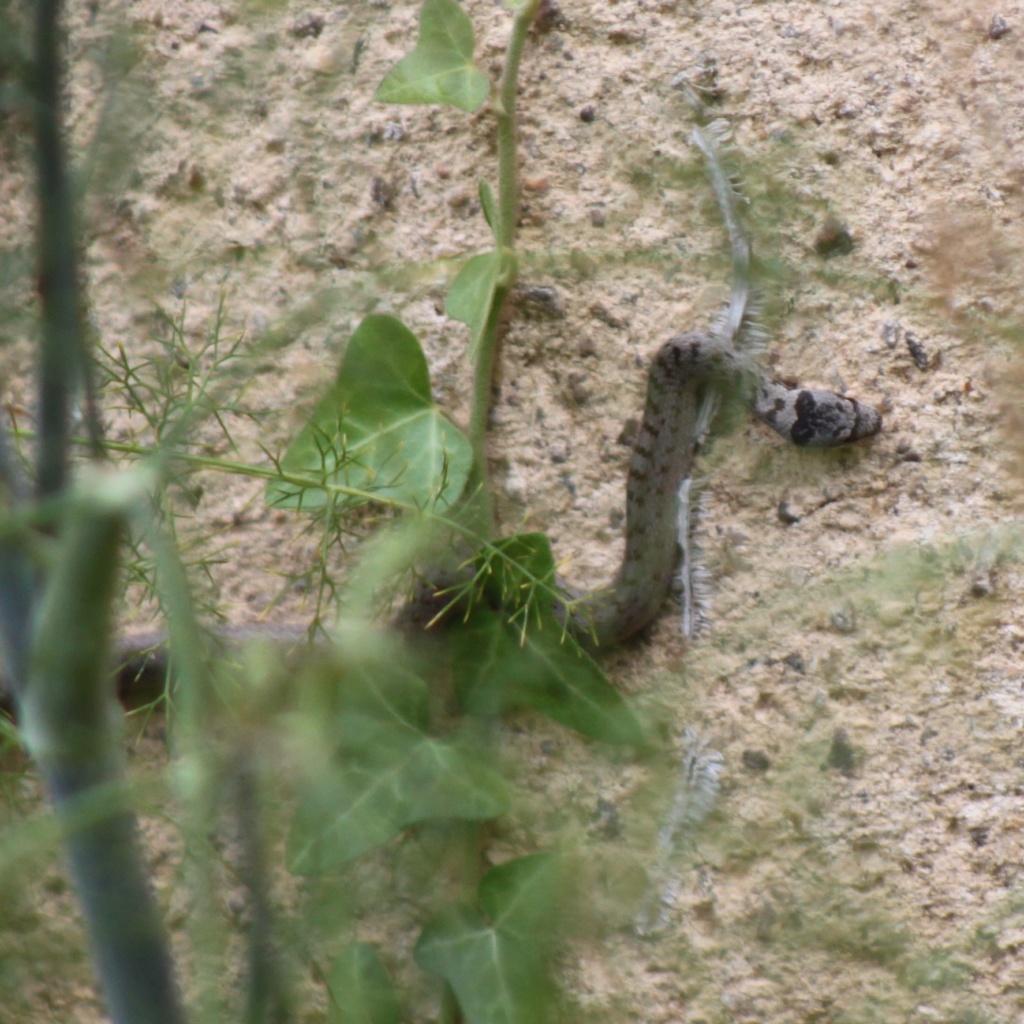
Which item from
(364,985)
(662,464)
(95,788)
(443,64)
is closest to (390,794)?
(364,985)

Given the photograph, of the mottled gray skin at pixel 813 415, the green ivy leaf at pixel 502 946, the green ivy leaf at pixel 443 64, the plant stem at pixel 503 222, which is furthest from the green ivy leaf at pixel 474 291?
the green ivy leaf at pixel 502 946

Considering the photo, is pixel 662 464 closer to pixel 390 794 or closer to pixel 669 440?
pixel 669 440

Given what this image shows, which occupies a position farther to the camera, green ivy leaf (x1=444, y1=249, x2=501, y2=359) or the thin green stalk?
green ivy leaf (x1=444, y1=249, x2=501, y2=359)

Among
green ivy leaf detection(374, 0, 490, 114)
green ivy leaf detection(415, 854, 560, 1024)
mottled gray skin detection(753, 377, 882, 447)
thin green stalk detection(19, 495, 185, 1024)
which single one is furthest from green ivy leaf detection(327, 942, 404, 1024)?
green ivy leaf detection(374, 0, 490, 114)

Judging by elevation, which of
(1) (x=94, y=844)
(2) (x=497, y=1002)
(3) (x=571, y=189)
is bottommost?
(2) (x=497, y=1002)

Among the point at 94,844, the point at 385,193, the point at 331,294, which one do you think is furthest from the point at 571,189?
the point at 94,844

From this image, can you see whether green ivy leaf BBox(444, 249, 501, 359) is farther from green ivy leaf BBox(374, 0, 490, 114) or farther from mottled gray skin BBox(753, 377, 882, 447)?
mottled gray skin BBox(753, 377, 882, 447)

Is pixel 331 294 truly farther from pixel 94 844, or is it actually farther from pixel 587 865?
pixel 587 865
